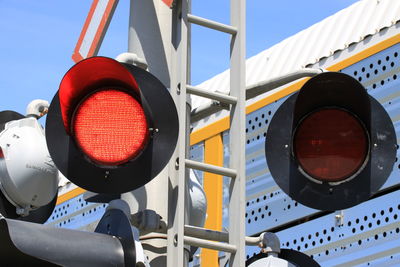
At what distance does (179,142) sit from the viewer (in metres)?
6.10

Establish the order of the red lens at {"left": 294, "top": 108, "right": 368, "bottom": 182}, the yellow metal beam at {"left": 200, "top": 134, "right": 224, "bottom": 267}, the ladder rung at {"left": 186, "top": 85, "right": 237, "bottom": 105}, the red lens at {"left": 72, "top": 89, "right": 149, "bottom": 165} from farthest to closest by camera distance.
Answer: the yellow metal beam at {"left": 200, "top": 134, "right": 224, "bottom": 267} < the red lens at {"left": 294, "top": 108, "right": 368, "bottom": 182} < the ladder rung at {"left": 186, "top": 85, "right": 237, "bottom": 105} < the red lens at {"left": 72, "top": 89, "right": 149, "bottom": 165}

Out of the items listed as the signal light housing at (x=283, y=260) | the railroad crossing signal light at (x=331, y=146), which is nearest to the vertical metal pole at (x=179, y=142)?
the signal light housing at (x=283, y=260)

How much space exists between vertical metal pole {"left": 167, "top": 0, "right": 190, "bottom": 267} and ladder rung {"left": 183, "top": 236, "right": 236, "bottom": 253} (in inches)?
2.5

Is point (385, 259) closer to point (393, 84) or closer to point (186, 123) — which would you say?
point (393, 84)

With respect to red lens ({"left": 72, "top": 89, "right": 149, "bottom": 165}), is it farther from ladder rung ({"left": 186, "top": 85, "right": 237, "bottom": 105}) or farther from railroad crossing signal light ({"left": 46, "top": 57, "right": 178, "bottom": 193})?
ladder rung ({"left": 186, "top": 85, "right": 237, "bottom": 105})

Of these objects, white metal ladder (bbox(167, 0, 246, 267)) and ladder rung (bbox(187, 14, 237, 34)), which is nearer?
white metal ladder (bbox(167, 0, 246, 267))

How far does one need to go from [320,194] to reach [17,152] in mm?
1623

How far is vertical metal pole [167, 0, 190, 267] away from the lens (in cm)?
594

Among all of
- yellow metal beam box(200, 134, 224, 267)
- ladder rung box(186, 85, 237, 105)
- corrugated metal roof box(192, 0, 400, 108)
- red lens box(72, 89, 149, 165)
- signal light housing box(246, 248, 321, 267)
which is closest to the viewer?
red lens box(72, 89, 149, 165)

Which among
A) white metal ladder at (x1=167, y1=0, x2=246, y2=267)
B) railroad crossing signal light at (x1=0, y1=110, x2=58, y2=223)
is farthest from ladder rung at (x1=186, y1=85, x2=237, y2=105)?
railroad crossing signal light at (x1=0, y1=110, x2=58, y2=223)

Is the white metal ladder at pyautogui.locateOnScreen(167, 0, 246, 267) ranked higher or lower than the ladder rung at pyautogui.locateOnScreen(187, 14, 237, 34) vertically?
lower

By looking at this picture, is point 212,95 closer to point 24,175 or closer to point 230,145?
point 230,145

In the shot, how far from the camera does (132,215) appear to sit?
604 centimetres

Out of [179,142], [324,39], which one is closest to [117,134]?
[179,142]
